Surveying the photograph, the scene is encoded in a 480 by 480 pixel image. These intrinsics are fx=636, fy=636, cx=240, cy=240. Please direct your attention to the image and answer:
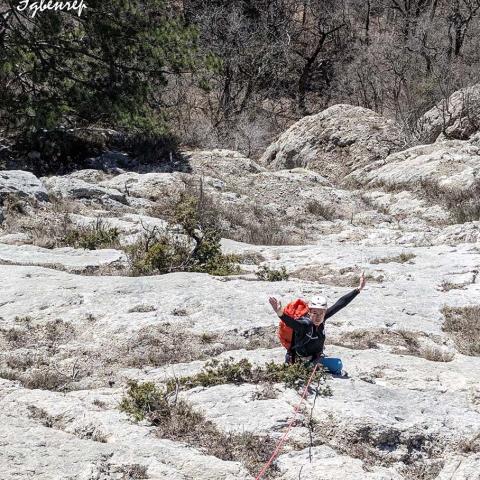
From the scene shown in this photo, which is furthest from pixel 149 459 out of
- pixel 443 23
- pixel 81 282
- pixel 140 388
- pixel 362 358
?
pixel 443 23

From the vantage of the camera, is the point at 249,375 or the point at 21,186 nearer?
the point at 249,375

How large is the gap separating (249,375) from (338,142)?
43.1 ft

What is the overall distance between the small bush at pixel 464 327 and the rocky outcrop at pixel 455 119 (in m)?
11.2

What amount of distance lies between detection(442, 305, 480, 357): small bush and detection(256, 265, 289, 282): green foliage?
1859 millimetres

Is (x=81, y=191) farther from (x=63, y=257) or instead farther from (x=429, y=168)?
(x=429, y=168)

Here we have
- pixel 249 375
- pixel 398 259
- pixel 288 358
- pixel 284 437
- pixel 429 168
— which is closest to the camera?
pixel 284 437

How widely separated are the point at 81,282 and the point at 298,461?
3521mm

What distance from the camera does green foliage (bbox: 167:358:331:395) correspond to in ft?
15.0

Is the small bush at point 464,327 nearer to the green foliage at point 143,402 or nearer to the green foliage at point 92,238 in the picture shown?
the green foliage at point 143,402

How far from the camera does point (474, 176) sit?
12242mm

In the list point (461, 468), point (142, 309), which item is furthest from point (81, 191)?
point (461, 468)

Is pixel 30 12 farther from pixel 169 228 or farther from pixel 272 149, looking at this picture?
pixel 272 149

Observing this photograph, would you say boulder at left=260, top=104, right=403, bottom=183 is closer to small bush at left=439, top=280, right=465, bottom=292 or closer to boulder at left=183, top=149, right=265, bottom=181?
boulder at left=183, top=149, right=265, bottom=181

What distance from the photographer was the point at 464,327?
5914 millimetres
